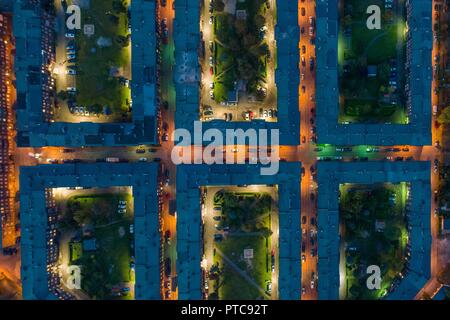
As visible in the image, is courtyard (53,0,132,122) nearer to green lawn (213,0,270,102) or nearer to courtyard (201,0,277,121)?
courtyard (201,0,277,121)

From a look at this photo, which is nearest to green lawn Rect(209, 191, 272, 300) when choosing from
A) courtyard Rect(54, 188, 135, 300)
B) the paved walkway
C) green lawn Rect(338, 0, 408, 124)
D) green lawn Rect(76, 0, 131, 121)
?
the paved walkway

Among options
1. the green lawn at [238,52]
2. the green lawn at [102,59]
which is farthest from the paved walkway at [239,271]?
the green lawn at [102,59]

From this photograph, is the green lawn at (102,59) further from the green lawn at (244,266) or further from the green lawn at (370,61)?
the green lawn at (370,61)

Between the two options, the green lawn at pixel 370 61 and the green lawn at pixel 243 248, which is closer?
the green lawn at pixel 243 248

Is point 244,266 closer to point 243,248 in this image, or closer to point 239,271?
point 239,271

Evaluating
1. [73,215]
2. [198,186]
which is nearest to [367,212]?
[198,186]
